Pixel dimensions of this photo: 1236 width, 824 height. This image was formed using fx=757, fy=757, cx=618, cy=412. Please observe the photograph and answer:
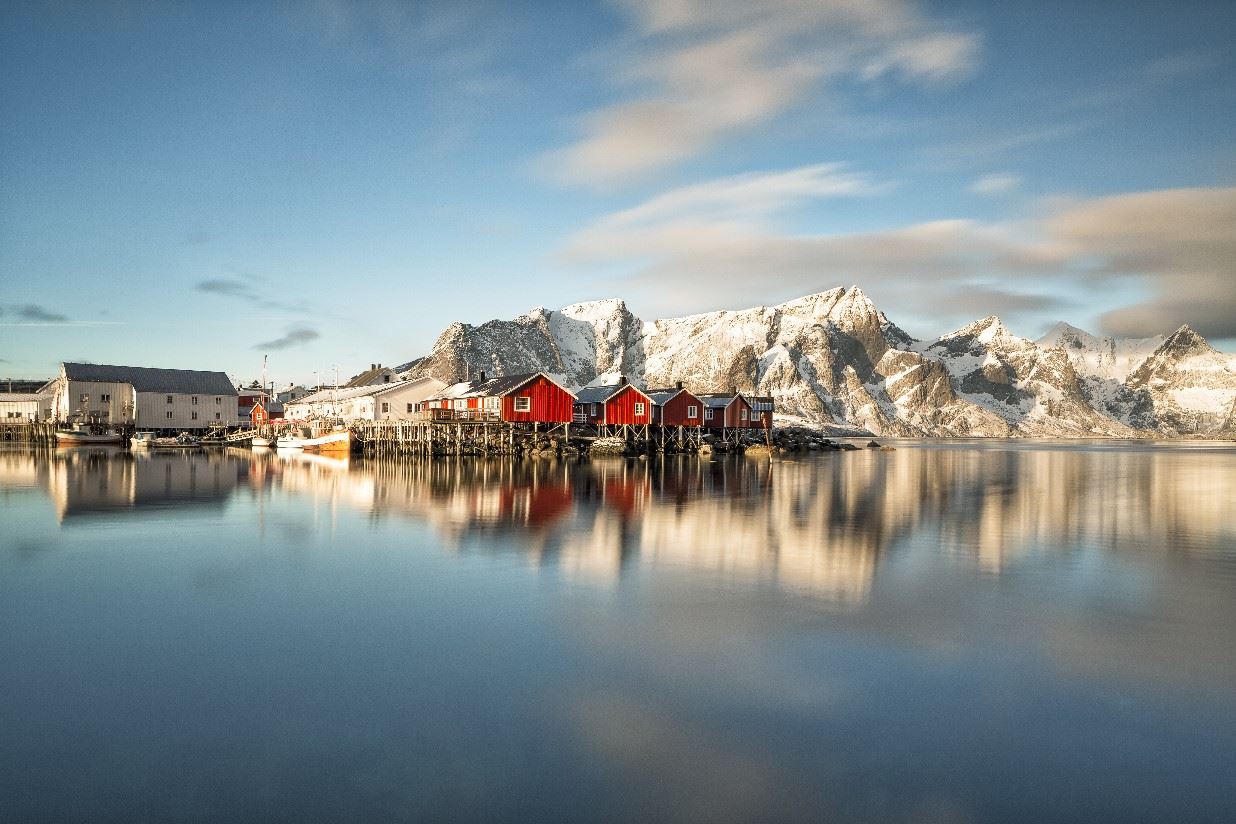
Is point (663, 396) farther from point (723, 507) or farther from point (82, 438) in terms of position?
point (82, 438)

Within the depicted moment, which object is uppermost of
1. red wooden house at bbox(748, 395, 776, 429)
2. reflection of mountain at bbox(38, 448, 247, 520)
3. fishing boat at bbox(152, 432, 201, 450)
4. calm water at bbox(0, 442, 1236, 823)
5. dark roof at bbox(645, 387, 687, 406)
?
dark roof at bbox(645, 387, 687, 406)

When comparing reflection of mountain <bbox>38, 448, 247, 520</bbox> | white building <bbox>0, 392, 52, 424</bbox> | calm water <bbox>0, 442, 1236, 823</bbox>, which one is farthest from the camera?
white building <bbox>0, 392, 52, 424</bbox>

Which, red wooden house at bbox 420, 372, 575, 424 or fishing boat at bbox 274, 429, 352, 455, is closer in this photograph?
red wooden house at bbox 420, 372, 575, 424

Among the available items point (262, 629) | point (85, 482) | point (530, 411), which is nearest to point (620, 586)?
point (262, 629)

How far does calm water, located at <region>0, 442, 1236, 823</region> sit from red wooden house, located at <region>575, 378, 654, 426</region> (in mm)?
48988

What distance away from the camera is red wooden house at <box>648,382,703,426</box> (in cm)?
7700

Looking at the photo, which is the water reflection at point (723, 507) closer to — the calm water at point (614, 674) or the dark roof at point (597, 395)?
the calm water at point (614, 674)

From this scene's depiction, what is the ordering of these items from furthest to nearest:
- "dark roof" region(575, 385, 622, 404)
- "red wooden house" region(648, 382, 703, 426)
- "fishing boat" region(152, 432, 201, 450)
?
"fishing boat" region(152, 432, 201, 450) < "red wooden house" region(648, 382, 703, 426) < "dark roof" region(575, 385, 622, 404)

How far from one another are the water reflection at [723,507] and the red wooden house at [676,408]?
21165mm

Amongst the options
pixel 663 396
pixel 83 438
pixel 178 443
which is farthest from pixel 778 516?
pixel 83 438

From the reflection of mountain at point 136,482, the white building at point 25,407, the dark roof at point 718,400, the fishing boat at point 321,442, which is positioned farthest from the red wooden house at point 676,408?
the white building at point 25,407

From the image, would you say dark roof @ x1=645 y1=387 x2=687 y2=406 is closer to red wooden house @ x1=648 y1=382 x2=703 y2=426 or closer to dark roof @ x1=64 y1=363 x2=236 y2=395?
red wooden house @ x1=648 y1=382 x2=703 y2=426

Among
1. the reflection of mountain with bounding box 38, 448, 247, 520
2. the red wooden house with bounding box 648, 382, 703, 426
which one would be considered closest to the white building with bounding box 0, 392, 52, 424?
the reflection of mountain with bounding box 38, 448, 247, 520

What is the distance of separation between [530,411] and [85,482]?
32.9 meters
